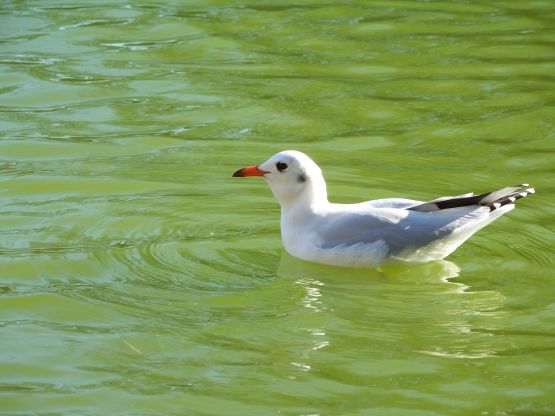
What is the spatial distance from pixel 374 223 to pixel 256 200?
1.55 meters

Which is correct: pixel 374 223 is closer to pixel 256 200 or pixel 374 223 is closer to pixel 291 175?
pixel 291 175

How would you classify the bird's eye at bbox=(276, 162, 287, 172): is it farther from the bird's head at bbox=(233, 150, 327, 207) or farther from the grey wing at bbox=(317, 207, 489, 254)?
the grey wing at bbox=(317, 207, 489, 254)

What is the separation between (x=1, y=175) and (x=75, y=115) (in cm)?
176

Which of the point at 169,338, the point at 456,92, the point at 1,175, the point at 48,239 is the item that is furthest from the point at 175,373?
the point at 456,92

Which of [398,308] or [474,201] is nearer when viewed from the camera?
[398,308]

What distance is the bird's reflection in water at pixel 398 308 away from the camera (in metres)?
7.12

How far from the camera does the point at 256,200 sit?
9.68m

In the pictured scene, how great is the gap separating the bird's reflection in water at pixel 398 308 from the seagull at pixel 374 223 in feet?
0.34

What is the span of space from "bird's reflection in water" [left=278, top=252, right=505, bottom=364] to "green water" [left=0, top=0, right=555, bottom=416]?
0.02m

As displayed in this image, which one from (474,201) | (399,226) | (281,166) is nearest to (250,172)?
(281,166)

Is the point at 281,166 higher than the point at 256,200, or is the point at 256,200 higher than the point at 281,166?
the point at 281,166

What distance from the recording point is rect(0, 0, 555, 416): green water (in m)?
6.65

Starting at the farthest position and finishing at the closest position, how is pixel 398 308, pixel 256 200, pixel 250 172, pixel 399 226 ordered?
pixel 256 200 < pixel 250 172 < pixel 399 226 < pixel 398 308

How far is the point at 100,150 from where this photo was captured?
1073 cm
